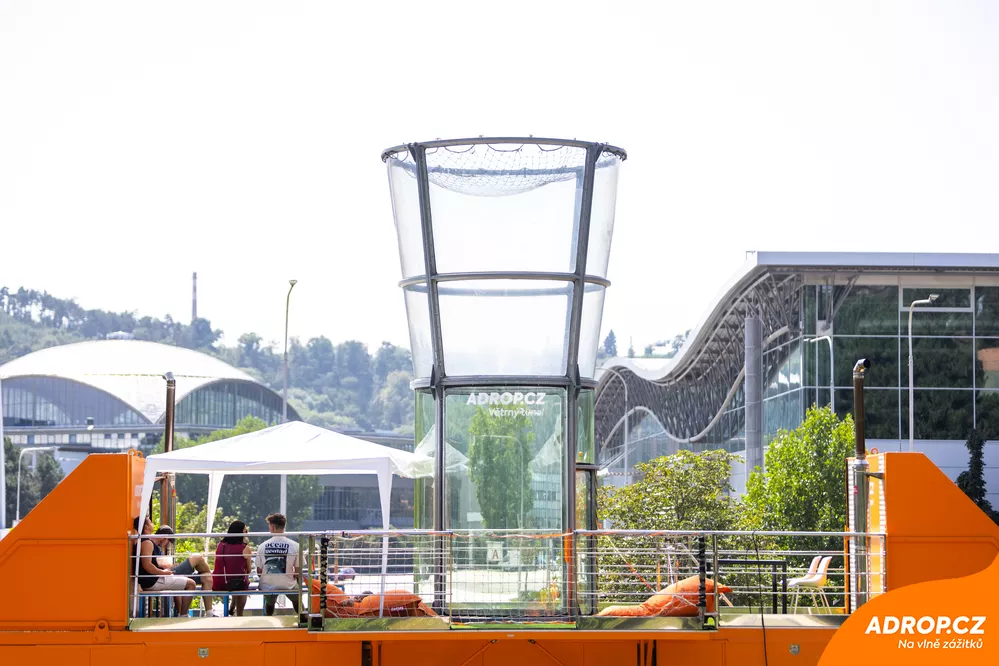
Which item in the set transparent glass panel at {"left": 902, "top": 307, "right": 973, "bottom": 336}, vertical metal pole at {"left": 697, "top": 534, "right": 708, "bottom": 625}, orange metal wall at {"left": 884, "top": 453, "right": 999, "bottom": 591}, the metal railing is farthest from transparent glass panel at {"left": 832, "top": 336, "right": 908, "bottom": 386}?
vertical metal pole at {"left": 697, "top": 534, "right": 708, "bottom": 625}

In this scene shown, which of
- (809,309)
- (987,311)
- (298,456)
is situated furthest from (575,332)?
(987,311)

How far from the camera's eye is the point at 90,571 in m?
12.3

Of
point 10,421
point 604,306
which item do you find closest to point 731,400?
point 604,306

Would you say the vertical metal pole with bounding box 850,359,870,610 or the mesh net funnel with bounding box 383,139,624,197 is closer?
the vertical metal pole with bounding box 850,359,870,610

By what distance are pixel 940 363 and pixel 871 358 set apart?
140 inches

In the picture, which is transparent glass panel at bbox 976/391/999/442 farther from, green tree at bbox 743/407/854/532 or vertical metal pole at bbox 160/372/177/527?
vertical metal pole at bbox 160/372/177/527

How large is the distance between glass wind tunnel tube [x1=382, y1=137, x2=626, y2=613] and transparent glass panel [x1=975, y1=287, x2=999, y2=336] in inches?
2000

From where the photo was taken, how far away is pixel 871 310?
59.5 metres

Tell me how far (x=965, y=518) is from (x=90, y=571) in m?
8.84

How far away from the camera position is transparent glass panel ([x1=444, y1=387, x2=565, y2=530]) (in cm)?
1363

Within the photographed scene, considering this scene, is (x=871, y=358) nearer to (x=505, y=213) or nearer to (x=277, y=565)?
(x=505, y=213)

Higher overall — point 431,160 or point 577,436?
point 431,160

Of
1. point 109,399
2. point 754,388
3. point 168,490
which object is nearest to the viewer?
point 168,490

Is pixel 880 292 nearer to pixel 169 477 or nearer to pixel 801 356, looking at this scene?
pixel 801 356
